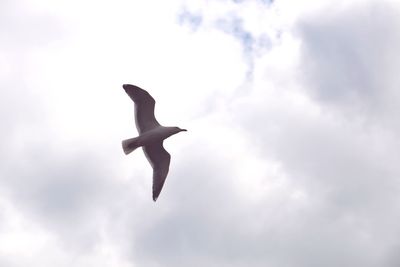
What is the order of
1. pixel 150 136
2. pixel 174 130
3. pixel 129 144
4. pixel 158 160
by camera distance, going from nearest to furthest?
pixel 129 144 → pixel 150 136 → pixel 174 130 → pixel 158 160

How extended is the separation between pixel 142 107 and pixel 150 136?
6.79 ft

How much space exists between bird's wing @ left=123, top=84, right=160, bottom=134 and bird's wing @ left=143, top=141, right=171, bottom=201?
167 centimetres

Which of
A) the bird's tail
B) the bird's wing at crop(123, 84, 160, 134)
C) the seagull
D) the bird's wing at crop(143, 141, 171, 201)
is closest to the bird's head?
the seagull

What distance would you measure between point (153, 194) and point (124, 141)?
4350 mm

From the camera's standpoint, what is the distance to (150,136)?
48.0 m

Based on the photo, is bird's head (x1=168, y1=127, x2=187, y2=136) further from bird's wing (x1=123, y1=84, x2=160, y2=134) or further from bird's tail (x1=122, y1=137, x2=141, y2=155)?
bird's tail (x1=122, y1=137, x2=141, y2=155)

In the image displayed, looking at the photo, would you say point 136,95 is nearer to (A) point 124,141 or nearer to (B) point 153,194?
(A) point 124,141

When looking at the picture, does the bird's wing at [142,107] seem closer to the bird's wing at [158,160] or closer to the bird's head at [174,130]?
the bird's head at [174,130]

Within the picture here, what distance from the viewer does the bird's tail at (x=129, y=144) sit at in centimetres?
4744

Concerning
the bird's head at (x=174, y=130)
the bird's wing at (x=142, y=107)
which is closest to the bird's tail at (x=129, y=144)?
the bird's wing at (x=142, y=107)

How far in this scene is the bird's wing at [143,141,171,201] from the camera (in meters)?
49.6

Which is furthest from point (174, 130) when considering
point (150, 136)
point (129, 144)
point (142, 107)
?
point (129, 144)

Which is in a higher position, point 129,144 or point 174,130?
point 174,130

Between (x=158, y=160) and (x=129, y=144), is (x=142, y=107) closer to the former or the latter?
(x=129, y=144)
